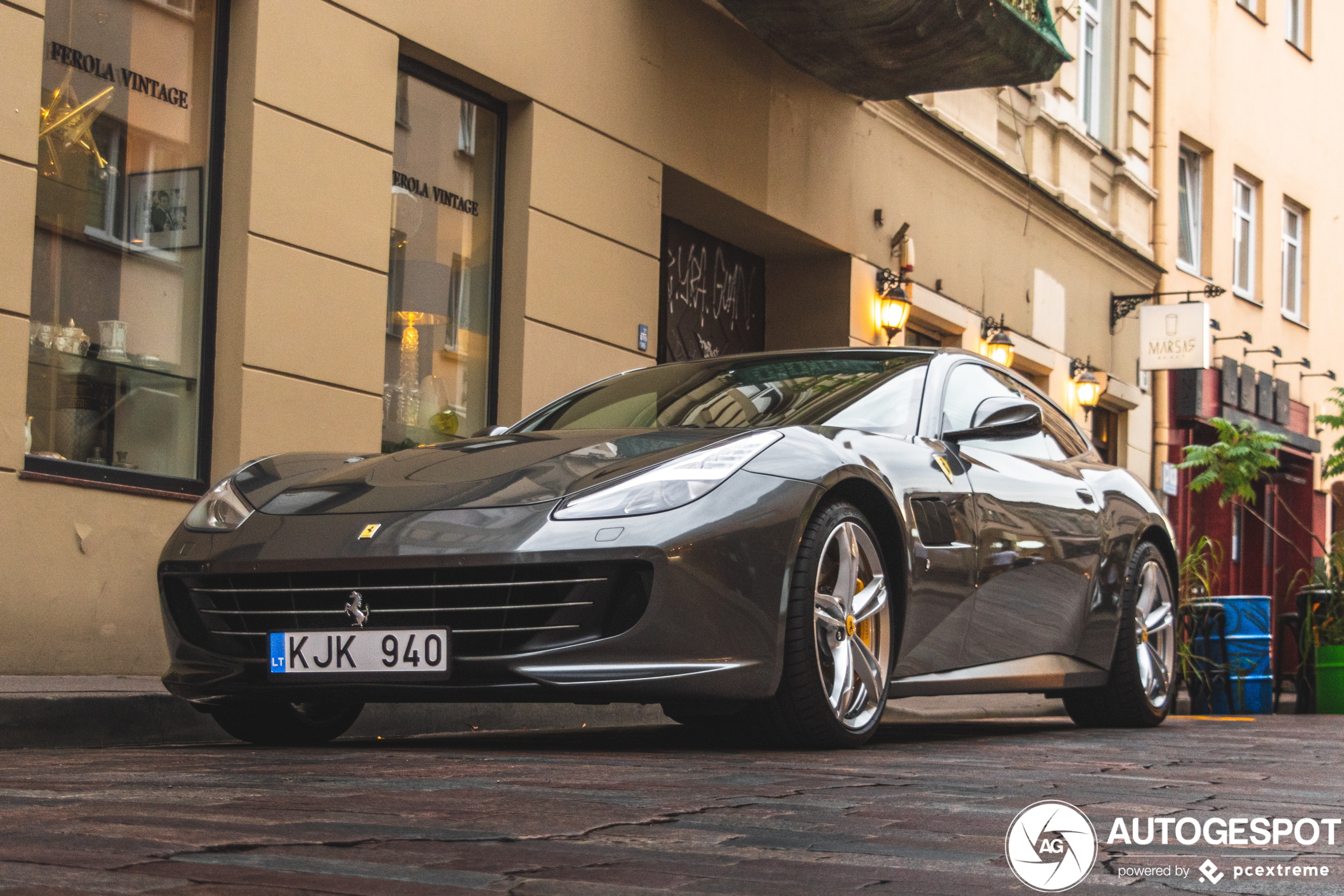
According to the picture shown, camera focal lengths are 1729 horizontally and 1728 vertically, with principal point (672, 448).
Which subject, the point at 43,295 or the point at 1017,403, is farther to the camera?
the point at 43,295

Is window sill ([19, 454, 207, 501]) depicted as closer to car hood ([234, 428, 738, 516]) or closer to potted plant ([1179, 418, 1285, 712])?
car hood ([234, 428, 738, 516])

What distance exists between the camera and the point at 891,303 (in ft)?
45.1

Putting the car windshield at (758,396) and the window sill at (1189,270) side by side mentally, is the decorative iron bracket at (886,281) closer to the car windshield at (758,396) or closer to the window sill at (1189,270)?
the window sill at (1189,270)

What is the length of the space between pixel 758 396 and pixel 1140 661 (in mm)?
2308

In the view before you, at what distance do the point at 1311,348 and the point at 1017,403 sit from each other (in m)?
20.1

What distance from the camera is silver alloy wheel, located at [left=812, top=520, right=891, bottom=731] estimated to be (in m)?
4.68

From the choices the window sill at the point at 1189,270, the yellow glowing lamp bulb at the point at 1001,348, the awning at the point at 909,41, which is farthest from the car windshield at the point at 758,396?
the window sill at the point at 1189,270

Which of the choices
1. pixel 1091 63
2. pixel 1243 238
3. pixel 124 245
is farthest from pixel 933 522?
pixel 1243 238

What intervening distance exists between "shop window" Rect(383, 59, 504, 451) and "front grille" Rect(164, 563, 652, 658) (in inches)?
185

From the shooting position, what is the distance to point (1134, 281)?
19328 millimetres

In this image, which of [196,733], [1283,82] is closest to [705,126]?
[196,733]

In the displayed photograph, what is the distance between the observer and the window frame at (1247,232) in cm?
2200

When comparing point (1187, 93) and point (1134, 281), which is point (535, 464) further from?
point (1187, 93)

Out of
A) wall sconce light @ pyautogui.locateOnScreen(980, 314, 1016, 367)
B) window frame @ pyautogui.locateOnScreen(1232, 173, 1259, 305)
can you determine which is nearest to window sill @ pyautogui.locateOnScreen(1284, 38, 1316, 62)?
window frame @ pyautogui.locateOnScreen(1232, 173, 1259, 305)
